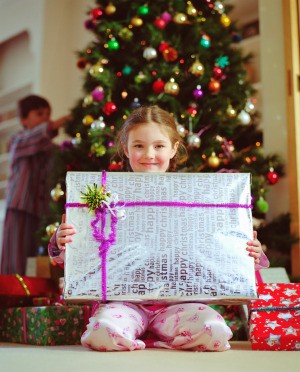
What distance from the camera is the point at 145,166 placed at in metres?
1.68

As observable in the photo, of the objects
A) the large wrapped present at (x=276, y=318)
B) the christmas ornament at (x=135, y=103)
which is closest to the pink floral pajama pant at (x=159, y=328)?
the large wrapped present at (x=276, y=318)

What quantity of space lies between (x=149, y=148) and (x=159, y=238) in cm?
32

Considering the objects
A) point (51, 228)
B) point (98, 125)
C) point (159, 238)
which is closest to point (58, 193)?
point (51, 228)

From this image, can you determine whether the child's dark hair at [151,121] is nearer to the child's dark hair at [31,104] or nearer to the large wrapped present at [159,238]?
the large wrapped present at [159,238]

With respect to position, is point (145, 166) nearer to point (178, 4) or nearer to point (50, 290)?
point (50, 290)

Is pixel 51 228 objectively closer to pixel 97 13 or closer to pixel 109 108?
pixel 109 108

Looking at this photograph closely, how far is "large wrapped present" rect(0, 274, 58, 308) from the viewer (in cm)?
207

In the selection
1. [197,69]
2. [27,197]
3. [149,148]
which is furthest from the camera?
[27,197]

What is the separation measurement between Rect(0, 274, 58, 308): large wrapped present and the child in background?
0.94m

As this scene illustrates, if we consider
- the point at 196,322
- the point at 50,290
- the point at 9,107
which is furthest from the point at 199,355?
the point at 9,107

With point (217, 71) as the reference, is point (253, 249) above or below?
below

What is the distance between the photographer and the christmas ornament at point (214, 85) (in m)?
2.45

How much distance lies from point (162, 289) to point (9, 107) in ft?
11.5

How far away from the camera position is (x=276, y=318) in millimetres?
1617
